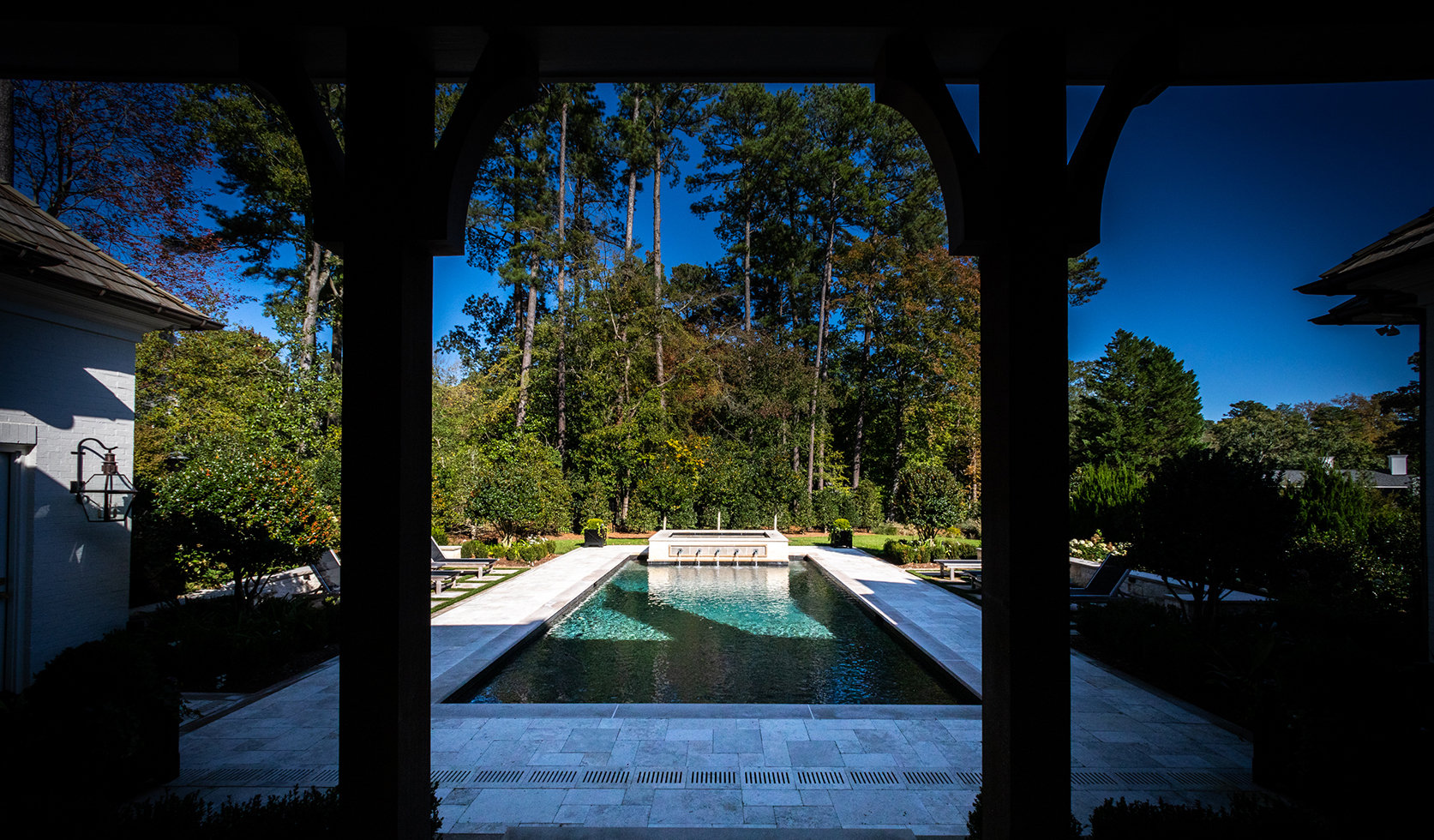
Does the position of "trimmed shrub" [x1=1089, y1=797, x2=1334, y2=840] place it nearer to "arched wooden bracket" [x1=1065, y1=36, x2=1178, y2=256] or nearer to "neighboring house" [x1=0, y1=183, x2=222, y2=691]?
"arched wooden bracket" [x1=1065, y1=36, x2=1178, y2=256]

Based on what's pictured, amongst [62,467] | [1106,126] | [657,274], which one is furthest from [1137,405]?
[62,467]

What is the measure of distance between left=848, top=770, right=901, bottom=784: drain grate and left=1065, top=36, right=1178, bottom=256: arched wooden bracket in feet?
11.3

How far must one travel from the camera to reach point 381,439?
87.4 inches

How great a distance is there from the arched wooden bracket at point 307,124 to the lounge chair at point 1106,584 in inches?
397

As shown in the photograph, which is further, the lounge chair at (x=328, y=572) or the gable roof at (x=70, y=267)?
the lounge chair at (x=328, y=572)

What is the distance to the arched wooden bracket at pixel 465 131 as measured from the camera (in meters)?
2.25

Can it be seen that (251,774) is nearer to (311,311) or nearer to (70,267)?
(70,267)

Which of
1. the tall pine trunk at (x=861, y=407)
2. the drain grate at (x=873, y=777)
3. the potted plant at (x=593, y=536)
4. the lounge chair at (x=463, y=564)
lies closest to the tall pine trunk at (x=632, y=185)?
the tall pine trunk at (x=861, y=407)

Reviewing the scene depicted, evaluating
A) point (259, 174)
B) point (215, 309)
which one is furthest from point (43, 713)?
point (259, 174)

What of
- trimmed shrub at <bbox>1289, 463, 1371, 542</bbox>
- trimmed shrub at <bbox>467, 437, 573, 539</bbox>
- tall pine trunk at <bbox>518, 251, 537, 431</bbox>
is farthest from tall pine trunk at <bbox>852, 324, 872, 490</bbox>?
trimmed shrub at <bbox>1289, 463, 1371, 542</bbox>

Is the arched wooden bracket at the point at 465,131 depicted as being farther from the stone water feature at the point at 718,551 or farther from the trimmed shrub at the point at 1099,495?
the trimmed shrub at the point at 1099,495

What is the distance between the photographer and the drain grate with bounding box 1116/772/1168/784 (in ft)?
13.2

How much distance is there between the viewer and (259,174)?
17250mm

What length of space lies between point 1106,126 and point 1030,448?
1188 mm
